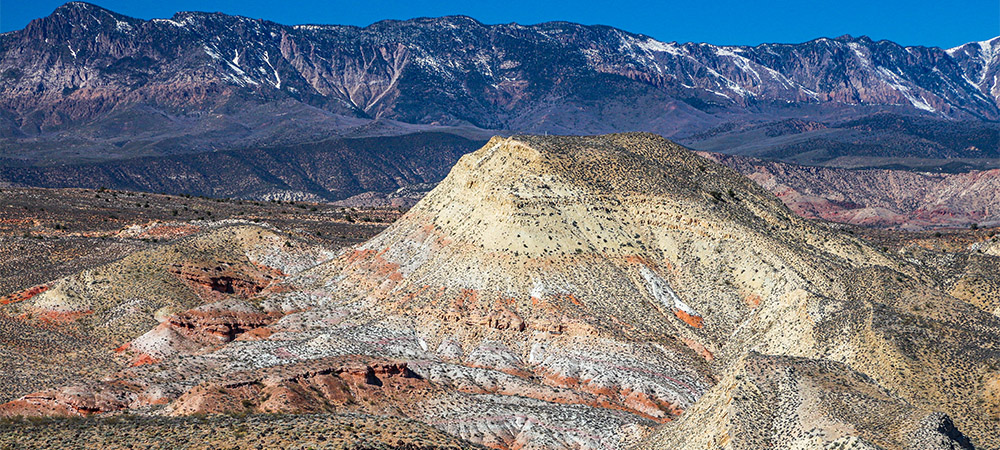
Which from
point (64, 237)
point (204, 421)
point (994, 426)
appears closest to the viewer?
point (204, 421)

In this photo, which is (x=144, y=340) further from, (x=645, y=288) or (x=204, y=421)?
(x=645, y=288)

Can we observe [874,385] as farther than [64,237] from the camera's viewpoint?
No

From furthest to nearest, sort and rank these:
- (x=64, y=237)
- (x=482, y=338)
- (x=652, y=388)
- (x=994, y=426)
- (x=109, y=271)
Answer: (x=64, y=237) → (x=109, y=271) → (x=482, y=338) → (x=652, y=388) → (x=994, y=426)

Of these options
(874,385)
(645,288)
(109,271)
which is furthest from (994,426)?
(109,271)

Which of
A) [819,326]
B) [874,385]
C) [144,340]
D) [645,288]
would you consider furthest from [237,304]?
[874,385]

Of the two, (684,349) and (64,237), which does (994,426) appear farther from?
(64,237)

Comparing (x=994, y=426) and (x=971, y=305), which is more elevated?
(x=971, y=305)

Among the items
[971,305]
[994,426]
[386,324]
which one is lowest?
[386,324]
